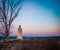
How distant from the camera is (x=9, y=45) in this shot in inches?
112

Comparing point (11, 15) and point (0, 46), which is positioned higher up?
point (11, 15)

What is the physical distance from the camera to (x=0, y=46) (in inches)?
107

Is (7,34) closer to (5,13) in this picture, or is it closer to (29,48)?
(5,13)

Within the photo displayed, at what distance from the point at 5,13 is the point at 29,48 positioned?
1.81 meters

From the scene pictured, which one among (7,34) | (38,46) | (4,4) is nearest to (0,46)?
(38,46)

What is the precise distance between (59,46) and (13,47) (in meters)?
1.02

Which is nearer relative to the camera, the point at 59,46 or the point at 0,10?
the point at 59,46

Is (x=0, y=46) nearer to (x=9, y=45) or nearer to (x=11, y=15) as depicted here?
(x=9, y=45)

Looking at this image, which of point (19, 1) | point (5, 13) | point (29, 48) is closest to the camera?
point (29, 48)

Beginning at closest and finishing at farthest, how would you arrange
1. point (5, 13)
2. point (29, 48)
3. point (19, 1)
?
point (29, 48) < point (5, 13) < point (19, 1)

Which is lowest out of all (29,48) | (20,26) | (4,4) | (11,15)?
(29,48)

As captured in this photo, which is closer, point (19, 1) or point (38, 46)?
point (38, 46)

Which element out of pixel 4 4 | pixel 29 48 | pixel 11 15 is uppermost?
Answer: pixel 4 4

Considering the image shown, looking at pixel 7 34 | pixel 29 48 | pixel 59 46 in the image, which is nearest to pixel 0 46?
pixel 29 48
